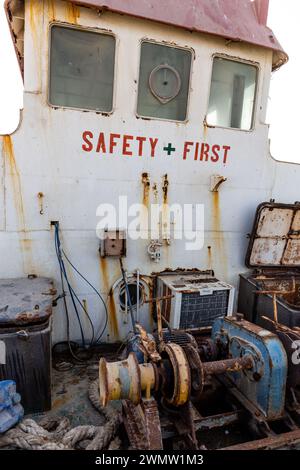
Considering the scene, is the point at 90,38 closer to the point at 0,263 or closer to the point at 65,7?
the point at 65,7

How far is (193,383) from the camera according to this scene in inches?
85.5

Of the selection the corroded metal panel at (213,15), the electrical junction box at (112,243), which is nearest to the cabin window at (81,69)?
the corroded metal panel at (213,15)

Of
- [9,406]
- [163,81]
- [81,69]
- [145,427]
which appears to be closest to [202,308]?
[145,427]

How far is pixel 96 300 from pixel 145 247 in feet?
2.66

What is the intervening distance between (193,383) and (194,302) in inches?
48.1

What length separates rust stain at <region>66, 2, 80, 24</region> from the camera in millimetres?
3096

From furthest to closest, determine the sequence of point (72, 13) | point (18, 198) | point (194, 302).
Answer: point (194, 302) → point (18, 198) → point (72, 13)

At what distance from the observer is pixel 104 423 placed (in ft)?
8.66

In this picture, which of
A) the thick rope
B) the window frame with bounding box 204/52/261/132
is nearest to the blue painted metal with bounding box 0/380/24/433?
the thick rope

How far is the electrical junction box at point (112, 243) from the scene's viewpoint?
11.3 ft

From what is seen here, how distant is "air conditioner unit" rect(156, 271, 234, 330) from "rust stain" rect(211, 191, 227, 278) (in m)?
0.56

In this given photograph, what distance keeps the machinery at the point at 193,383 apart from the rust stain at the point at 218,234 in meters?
1.25

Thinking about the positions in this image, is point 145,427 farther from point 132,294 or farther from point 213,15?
point 213,15

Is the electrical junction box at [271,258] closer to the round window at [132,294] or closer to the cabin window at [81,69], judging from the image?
the round window at [132,294]
